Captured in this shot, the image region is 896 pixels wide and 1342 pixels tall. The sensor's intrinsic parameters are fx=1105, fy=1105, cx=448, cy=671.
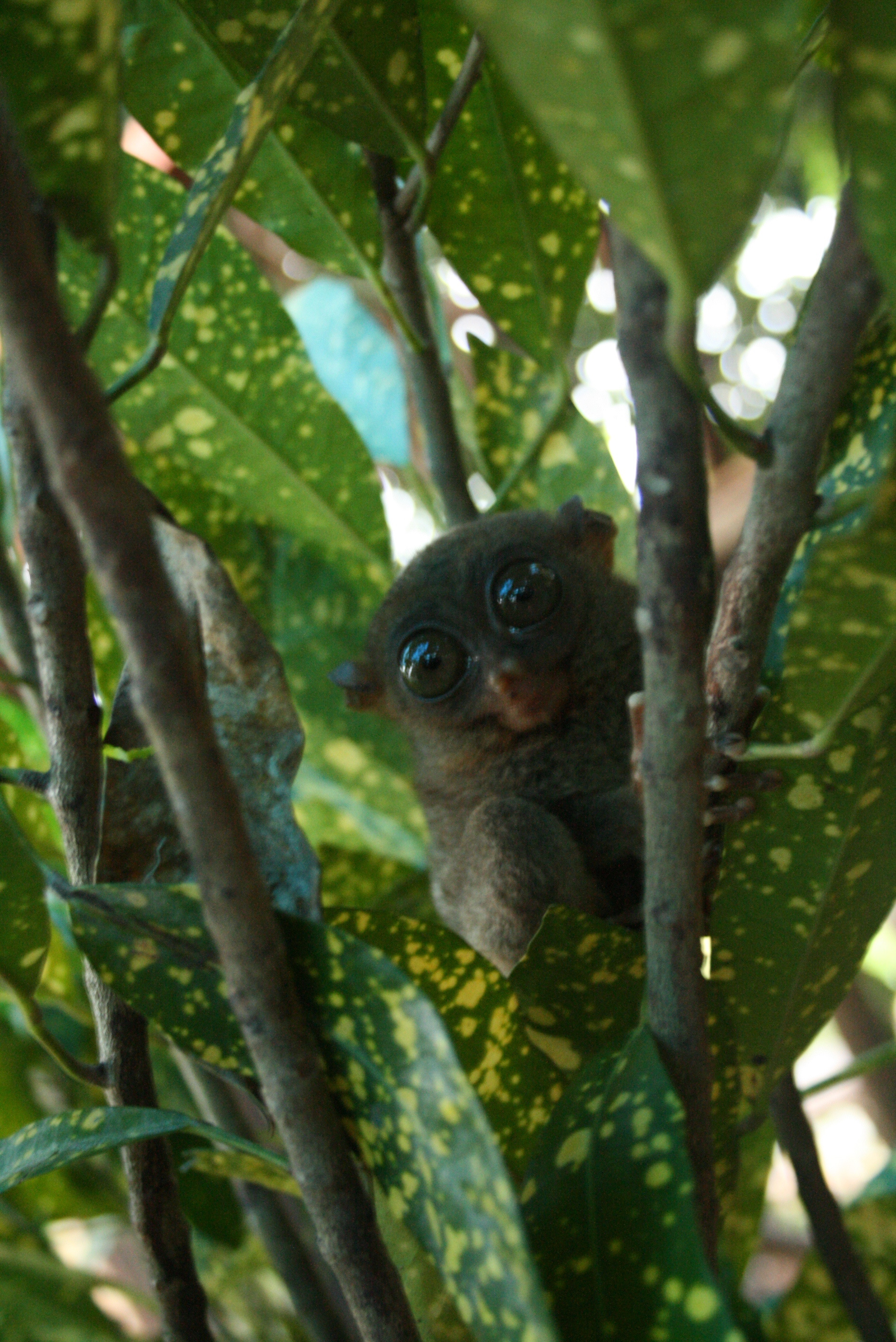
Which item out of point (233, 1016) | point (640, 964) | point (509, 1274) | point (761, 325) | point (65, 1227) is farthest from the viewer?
point (761, 325)

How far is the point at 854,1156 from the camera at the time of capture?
666 cm

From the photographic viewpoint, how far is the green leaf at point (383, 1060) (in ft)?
2.15

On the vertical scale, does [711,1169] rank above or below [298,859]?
below

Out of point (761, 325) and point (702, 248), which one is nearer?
point (702, 248)

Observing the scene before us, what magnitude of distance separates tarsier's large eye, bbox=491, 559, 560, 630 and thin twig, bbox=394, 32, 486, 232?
532mm

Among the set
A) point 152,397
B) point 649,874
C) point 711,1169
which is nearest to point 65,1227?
point 152,397

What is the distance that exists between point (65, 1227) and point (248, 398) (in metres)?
1.64

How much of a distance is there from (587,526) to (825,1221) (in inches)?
40.4

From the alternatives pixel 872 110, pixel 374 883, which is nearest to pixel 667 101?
pixel 872 110

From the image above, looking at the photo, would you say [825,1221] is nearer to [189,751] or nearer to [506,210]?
[189,751]

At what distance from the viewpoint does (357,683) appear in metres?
1.88

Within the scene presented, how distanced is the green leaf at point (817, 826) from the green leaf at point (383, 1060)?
0.37m

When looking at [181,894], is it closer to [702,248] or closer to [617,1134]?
[617,1134]

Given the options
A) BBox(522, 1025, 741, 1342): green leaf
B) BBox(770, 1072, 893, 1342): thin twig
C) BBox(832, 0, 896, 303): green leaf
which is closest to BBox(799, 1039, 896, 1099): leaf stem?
BBox(770, 1072, 893, 1342): thin twig
